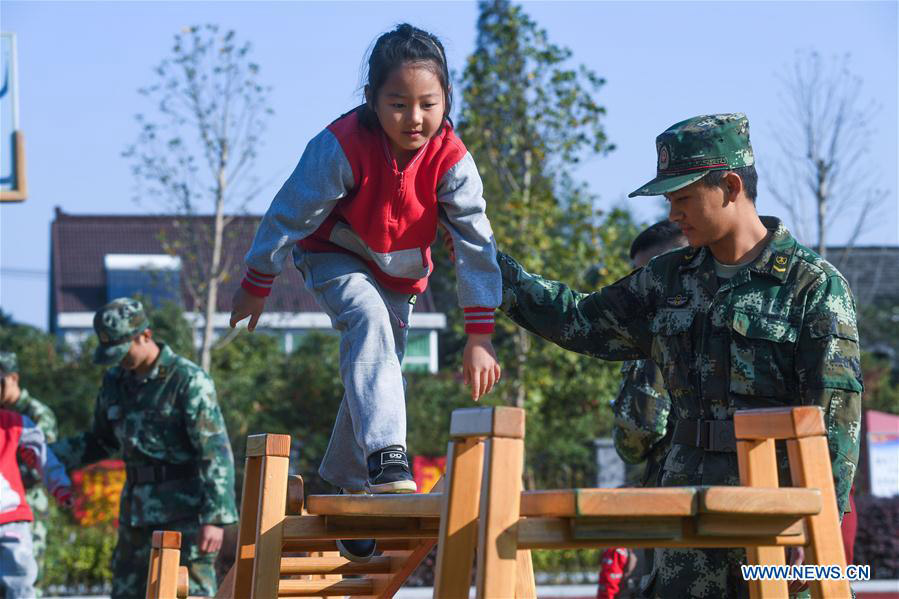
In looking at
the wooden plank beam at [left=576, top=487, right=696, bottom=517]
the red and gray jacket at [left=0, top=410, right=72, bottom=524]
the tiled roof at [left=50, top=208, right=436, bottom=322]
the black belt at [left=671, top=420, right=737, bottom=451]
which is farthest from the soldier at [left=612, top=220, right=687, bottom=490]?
the tiled roof at [left=50, top=208, right=436, bottom=322]

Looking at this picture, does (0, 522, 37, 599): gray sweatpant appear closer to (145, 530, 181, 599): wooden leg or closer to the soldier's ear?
(145, 530, 181, 599): wooden leg

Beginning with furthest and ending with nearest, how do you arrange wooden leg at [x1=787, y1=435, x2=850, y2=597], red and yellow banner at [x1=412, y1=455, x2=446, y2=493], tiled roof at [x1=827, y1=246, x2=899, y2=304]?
tiled roof at [x1=827, y1=246, x2=899, y2=304] → red and yellow banner at [x1=412, y1=455, x2=446, y2=493] → wooden leg at [x1=787, y1=435, x2=850, y2=597]

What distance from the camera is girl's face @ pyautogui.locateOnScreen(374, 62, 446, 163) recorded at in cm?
342

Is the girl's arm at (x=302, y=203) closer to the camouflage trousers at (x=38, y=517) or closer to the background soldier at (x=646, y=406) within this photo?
the background soldier at (x=646, y=406)

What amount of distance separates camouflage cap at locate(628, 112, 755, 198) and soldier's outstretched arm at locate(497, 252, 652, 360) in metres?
0.43

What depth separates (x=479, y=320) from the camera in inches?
139

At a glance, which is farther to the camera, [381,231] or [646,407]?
[646,407]

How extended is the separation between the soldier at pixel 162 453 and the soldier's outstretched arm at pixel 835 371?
359cm

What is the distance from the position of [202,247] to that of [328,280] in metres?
14.5

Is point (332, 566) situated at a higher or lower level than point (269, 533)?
lower

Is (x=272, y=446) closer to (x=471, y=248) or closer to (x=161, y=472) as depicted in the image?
(x=471, y=248)

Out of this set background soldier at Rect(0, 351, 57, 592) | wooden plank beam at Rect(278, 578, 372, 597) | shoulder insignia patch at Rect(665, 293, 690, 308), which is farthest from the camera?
background soldier at Rect(0, 351, 57, 592)

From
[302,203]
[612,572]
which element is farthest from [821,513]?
[612,572]

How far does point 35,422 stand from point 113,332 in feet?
6.54
